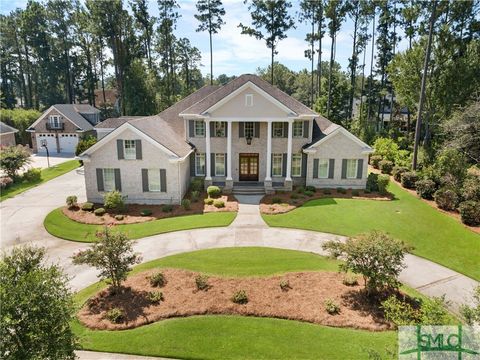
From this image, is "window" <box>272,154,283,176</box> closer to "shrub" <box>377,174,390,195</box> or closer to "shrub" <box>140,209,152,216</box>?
"shrub" <box>377,174,390,195</box>

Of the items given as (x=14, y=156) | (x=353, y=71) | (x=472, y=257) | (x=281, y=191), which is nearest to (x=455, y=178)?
(x=472, y=257)

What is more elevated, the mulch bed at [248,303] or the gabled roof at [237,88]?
the gabled roof at [237,88]

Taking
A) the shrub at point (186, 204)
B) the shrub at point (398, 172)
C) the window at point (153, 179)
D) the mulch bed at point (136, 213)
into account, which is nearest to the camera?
the mulch bed at point (136, 213)

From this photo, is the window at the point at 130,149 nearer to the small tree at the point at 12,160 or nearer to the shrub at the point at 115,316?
the shrub at the point at 115,316

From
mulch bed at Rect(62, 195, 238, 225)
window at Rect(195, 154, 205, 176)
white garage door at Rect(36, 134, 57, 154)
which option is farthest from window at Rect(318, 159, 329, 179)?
white garage door at Rect(36, 134, 57, 154)

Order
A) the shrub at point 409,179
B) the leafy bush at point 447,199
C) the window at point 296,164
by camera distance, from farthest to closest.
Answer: the window at point 296,164
the shrub at point 409,179
the leafy bush at point 447,199

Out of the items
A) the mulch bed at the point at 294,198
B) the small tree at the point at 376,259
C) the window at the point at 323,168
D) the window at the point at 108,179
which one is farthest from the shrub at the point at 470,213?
the window at the point at 108,179

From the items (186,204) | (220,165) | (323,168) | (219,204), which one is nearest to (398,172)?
(323,168)
